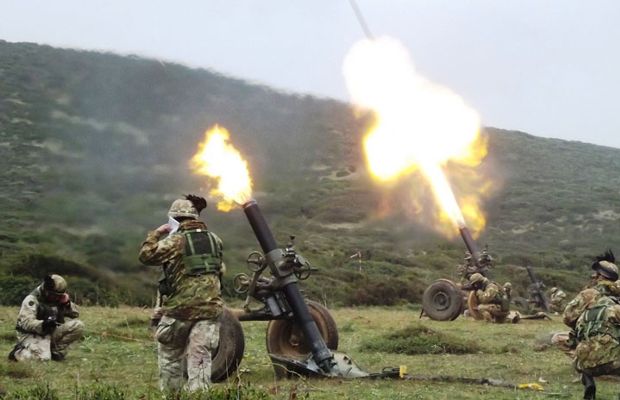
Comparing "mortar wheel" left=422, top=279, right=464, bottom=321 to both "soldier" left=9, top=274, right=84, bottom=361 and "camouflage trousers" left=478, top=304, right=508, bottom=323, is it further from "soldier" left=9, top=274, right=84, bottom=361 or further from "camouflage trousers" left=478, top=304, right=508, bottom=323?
"soldier" left=9, top=274, right=84, bottom=361

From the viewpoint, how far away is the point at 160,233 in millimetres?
9266

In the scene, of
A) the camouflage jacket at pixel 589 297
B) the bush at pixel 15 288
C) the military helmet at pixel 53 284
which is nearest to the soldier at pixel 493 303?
the camouflage jacket at pixel 589 297

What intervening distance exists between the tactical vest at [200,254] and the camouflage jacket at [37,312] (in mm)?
4916

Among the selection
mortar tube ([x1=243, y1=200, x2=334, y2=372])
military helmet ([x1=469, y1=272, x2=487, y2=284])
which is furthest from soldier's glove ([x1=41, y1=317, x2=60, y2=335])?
military helmet ([x1=469, y1=272, x2=487, y2=284])

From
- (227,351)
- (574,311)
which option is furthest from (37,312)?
(574,311)

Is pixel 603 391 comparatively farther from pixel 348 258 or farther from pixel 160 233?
pixel 348 258

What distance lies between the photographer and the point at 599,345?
388 inches

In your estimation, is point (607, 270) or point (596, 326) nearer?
point (596, 326)

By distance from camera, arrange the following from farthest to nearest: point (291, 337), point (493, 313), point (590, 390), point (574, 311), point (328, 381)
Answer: point (493, 313), point (291, 337), point (328, 381), point (574, 311), point (590, 390)

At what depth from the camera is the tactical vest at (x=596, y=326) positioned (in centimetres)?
988

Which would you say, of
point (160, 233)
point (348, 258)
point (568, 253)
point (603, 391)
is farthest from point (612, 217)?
point (160, 233)

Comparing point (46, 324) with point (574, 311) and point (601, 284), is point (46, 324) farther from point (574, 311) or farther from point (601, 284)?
point (601, 284)

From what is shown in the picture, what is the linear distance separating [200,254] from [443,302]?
54.8 feet

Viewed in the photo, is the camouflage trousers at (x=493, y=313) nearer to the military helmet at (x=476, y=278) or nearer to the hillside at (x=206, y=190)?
the military helmet at (x=476, y=278)
